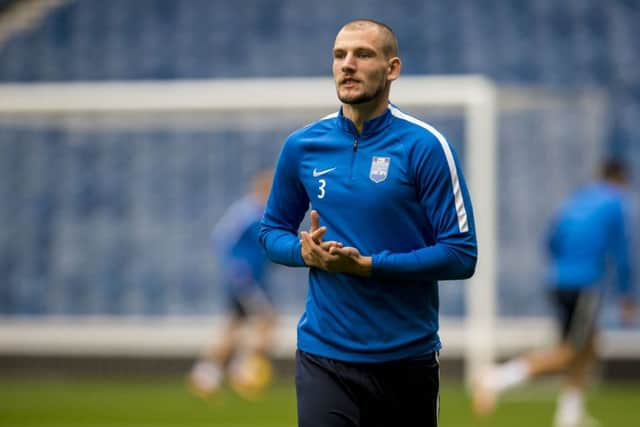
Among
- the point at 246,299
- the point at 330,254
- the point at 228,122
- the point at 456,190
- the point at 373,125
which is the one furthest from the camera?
the point at 228,122

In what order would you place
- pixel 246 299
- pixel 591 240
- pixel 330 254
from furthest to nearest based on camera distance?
1. pixel 246 299
2. pixel 591 240
3. pixel 330 254

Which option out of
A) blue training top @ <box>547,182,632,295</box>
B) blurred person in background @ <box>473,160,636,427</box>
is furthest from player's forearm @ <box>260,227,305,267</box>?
blue training top @ <box>547,182,632,295</box>

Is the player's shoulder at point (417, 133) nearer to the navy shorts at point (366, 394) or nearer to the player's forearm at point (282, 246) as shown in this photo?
the player's forearm at point (282, 246)

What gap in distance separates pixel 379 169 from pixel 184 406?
7.51 metres

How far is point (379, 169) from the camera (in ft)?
13.6

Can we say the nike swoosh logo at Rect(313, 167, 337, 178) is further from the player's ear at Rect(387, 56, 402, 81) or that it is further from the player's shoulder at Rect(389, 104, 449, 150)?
the player's ear at Rect(387, 56, 402, 81)

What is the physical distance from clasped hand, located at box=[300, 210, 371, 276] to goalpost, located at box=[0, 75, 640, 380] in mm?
8448

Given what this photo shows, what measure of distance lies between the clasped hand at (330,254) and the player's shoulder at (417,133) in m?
0.41

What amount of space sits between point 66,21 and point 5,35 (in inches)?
34.4

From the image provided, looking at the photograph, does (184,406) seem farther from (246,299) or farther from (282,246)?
(282,246)

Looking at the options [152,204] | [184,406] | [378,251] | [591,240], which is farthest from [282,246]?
[152,204]

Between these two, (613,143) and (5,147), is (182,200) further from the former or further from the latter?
(613,143)

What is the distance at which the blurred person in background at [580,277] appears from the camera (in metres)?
Answer: 10.1

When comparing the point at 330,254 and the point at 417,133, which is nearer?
the point at 330,254
